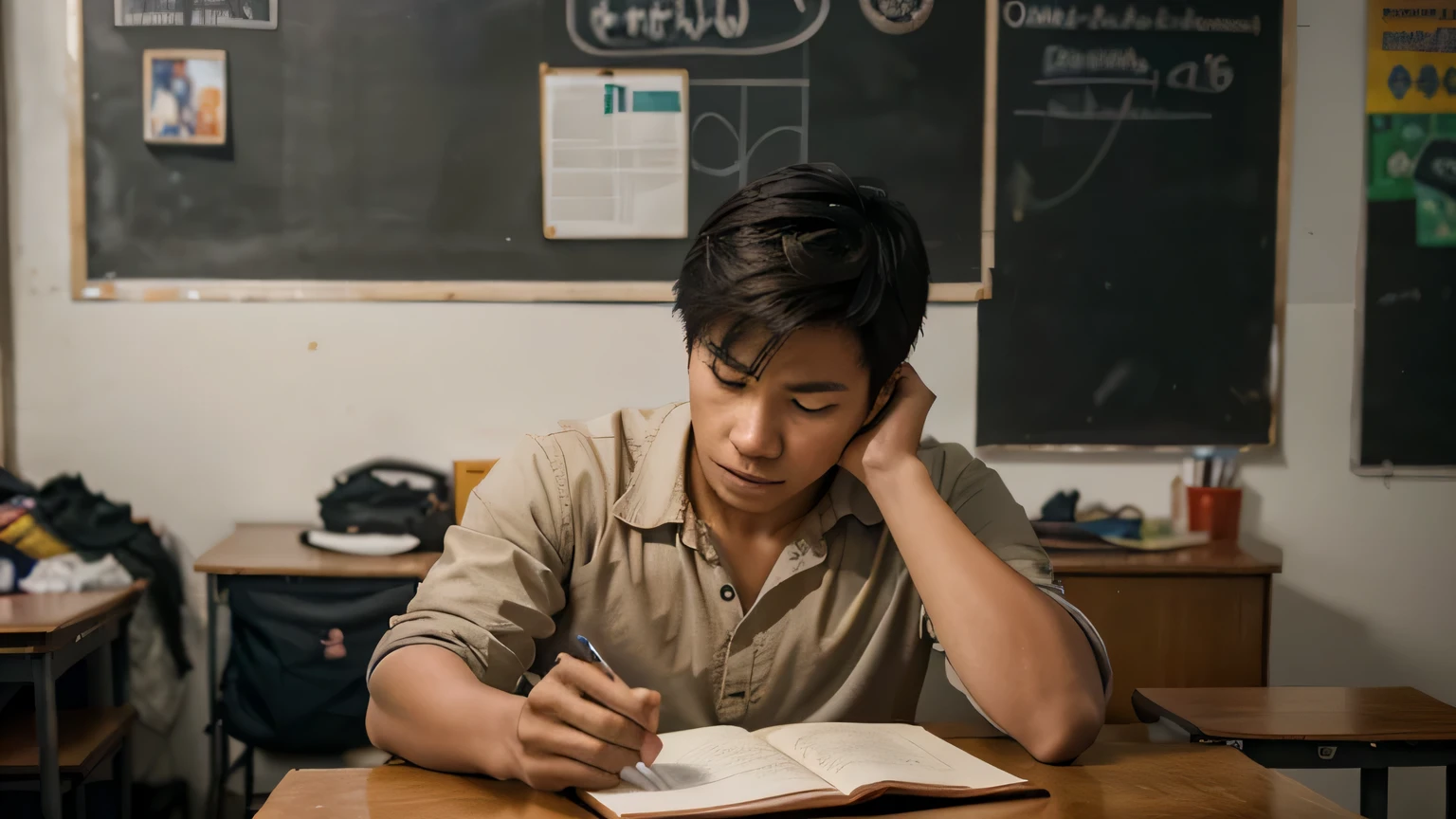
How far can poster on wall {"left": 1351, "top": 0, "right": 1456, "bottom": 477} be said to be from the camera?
287cm

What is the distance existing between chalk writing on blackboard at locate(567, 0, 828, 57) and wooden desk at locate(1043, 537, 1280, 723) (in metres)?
1.52

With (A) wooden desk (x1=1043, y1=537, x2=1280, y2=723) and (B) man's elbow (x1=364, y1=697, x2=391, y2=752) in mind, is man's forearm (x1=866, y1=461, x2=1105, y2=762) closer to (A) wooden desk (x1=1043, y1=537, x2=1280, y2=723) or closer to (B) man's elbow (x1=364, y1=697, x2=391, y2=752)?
(B) man's elbow (x1=364, y1=697, x2=391, y2=752)

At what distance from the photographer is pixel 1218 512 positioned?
9.13 feet

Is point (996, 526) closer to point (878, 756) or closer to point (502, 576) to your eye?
Result: point (878, 756)

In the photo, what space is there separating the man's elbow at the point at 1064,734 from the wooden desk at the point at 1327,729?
26.7 inches

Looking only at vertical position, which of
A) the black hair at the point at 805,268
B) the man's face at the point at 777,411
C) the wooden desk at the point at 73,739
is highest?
the black hair at the point at 805,268

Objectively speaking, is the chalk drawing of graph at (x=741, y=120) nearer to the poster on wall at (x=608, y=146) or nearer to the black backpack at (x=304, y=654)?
the poster on wall at (x=608, y=146)

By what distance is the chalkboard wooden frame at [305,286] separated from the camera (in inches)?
107

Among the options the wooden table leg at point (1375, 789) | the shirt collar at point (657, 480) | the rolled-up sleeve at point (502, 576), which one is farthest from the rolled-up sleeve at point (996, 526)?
the wooden table leg at point (1375, 789)

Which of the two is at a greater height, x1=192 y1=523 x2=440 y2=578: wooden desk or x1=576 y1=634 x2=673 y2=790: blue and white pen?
x1=576 y1=634 x2=673 y2=790: blue and white pen

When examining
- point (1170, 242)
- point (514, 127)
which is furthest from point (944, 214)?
point (514, 127)

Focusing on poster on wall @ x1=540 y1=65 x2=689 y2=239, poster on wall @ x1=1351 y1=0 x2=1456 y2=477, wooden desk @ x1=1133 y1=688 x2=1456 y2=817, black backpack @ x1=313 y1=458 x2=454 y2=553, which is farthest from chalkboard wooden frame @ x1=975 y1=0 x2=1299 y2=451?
black backpack @ x1=313 y1=458 x2=454 y2=553

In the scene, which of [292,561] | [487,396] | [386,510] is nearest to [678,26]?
[487,396]

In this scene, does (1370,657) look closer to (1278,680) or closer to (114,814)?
(1278,680)
